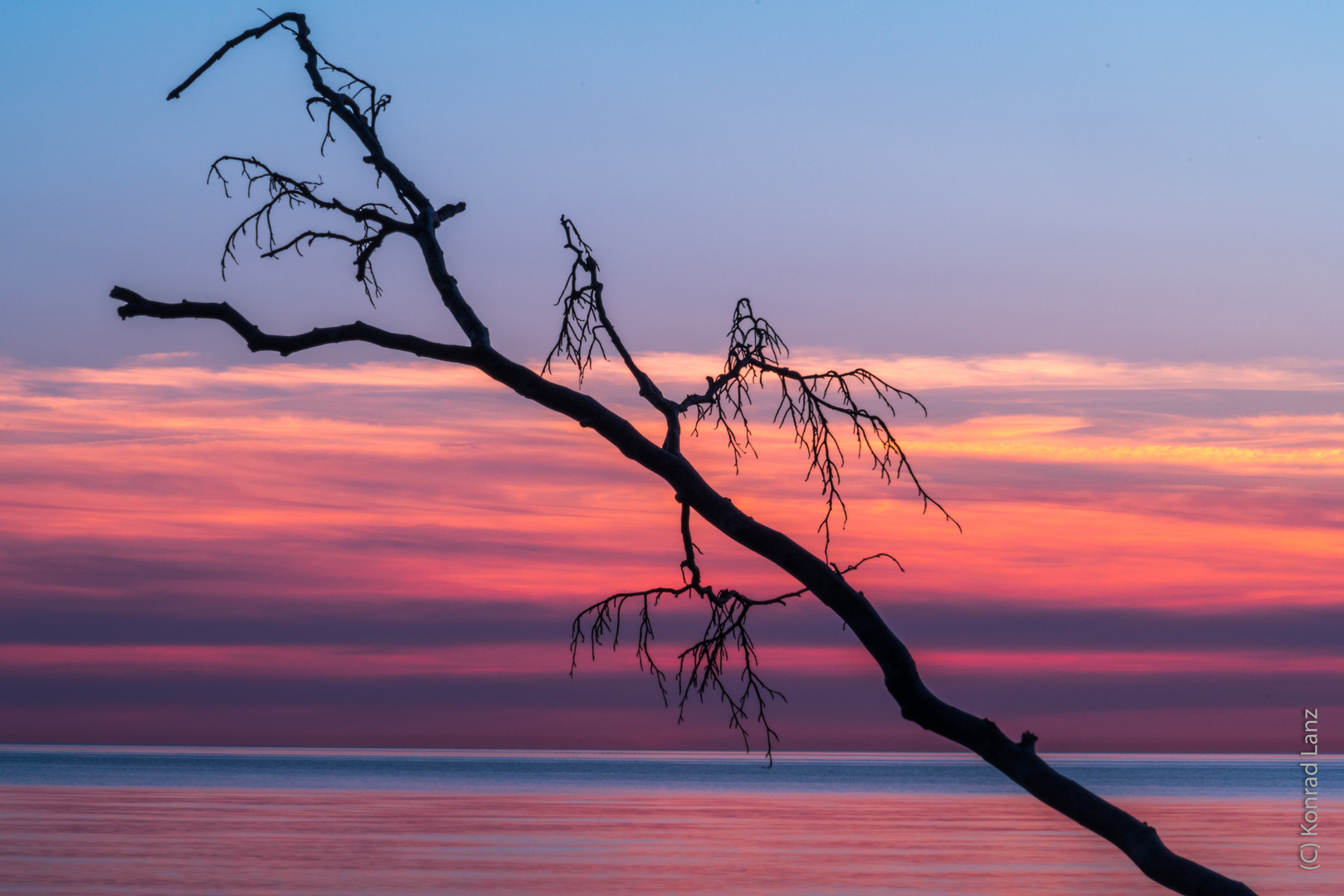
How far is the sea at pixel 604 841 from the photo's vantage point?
23609mm

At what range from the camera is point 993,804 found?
52.4 meters

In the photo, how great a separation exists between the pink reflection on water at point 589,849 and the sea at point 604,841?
0.27 ft

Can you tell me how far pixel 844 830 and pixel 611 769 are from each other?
7000cm

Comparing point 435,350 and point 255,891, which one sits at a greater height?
point 435,350

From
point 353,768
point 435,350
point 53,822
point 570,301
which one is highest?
point 570,301

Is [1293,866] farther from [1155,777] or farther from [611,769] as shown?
[611,769]

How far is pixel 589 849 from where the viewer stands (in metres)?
29.8

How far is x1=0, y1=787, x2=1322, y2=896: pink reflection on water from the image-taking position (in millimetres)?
23438

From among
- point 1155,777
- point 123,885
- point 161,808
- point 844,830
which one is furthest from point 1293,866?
point 1155,777

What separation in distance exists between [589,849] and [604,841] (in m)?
2.14

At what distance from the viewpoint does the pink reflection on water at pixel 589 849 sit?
76.9 feet

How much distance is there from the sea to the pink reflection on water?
83 mm

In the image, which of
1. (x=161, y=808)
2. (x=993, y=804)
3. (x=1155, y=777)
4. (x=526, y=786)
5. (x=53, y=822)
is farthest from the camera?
(x=1155, y=777)

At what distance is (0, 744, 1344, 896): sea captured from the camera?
2361 cm
